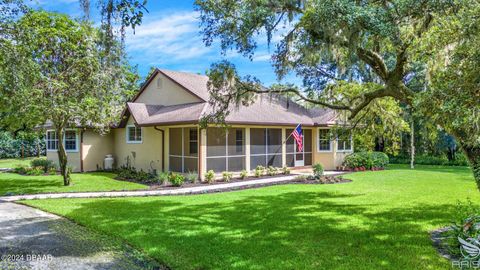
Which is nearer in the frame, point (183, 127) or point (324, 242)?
point (324, 242)

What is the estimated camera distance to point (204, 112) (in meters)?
15.0

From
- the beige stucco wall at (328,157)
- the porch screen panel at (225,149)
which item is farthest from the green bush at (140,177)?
the beige stucco wall at (328,157)

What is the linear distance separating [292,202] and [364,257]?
4.90 m

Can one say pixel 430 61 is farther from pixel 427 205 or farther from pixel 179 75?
pixel 179 75

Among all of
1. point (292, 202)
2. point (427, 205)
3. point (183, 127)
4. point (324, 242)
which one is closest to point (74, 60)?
point (183, 127)

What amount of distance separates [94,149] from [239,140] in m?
8.88

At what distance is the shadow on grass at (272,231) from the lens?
17.4 feet

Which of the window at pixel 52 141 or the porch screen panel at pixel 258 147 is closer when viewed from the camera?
the porch screen panel at pixel 258 147

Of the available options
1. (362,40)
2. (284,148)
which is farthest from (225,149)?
(362,40)

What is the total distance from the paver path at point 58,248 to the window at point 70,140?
12.2m

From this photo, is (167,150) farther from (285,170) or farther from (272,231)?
(272,231)

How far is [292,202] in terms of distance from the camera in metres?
10.3

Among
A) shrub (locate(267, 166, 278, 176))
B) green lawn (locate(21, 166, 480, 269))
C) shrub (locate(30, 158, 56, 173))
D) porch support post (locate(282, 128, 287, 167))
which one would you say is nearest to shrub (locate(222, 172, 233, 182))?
shrub (locate(267, 166, 278, 176))

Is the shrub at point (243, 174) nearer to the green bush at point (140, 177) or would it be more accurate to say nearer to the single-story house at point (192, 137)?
the single-story house at point (192, 137)
